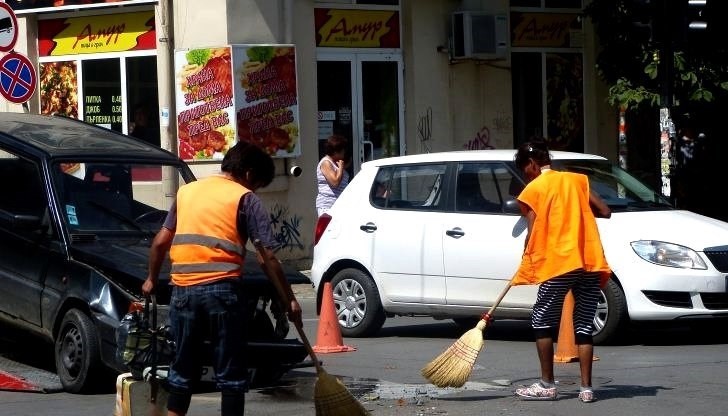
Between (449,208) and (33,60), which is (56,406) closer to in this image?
(449,208)

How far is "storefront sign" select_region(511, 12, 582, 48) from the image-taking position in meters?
21.5

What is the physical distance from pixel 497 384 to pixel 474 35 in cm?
1116

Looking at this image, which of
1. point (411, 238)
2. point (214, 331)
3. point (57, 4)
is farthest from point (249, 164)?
point (57, 4)

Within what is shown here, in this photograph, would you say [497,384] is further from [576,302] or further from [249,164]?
[249,164]

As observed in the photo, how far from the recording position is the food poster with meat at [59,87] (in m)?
19.1

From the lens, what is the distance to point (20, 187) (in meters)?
10.1

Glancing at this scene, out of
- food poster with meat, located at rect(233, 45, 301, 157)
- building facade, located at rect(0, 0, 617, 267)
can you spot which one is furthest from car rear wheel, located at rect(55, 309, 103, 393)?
food poster with meat, located at rect(233, 45, 301, 157)

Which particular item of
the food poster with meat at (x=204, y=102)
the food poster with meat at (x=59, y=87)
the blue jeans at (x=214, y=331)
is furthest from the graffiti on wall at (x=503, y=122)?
the blue jeans at (x=214, y=331)

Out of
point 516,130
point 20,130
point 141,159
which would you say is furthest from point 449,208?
point 516,130

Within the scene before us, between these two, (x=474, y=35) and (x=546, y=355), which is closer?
(x=546, y=355)

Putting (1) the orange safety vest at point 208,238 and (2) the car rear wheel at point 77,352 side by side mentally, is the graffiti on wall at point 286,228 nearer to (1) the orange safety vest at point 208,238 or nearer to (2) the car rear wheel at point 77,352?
(2) the car rear wheel at point 77,352

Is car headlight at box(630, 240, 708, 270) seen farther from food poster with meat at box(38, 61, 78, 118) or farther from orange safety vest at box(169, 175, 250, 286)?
food poster with meat at box(38, 61, 78, 118)

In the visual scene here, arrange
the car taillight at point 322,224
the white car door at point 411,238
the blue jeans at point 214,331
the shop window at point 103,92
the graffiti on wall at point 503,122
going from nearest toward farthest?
the blue jeans at point 214,331, the white car door at point 411,238, the car taillight at point 322,224, the shop window at point 103,92, the graffiti on wall at point 503,122

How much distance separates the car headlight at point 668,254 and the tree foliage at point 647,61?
14.9 ft
